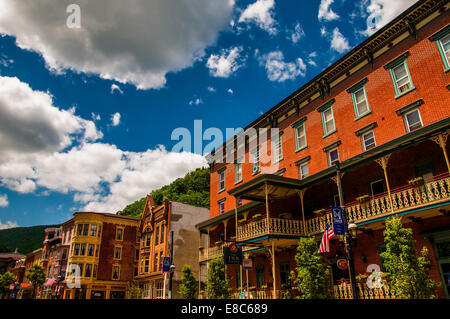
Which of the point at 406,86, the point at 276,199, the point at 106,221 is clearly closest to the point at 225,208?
the point at 276,199

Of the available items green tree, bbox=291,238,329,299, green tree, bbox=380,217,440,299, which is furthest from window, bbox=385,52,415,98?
green tree, bbox=291,238,329,299

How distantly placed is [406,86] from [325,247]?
1137cm

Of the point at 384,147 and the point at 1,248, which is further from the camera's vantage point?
the point at 1,248

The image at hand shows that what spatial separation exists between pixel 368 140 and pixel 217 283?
1425 cm

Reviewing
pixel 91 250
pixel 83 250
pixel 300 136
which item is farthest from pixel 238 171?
pixel 83 250

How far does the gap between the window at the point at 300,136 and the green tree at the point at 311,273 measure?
11.1 m

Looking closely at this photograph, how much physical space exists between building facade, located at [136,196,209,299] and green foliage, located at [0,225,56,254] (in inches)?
4021

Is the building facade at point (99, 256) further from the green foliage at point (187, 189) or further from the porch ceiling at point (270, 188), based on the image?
the porch ceiling at point (270, 188)

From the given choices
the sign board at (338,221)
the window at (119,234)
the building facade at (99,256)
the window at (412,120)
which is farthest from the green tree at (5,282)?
the window at (412,120)

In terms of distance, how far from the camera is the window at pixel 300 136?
2670 centimetres

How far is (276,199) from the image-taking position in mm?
25703

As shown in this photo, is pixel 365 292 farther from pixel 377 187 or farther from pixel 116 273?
pixel 116 273
